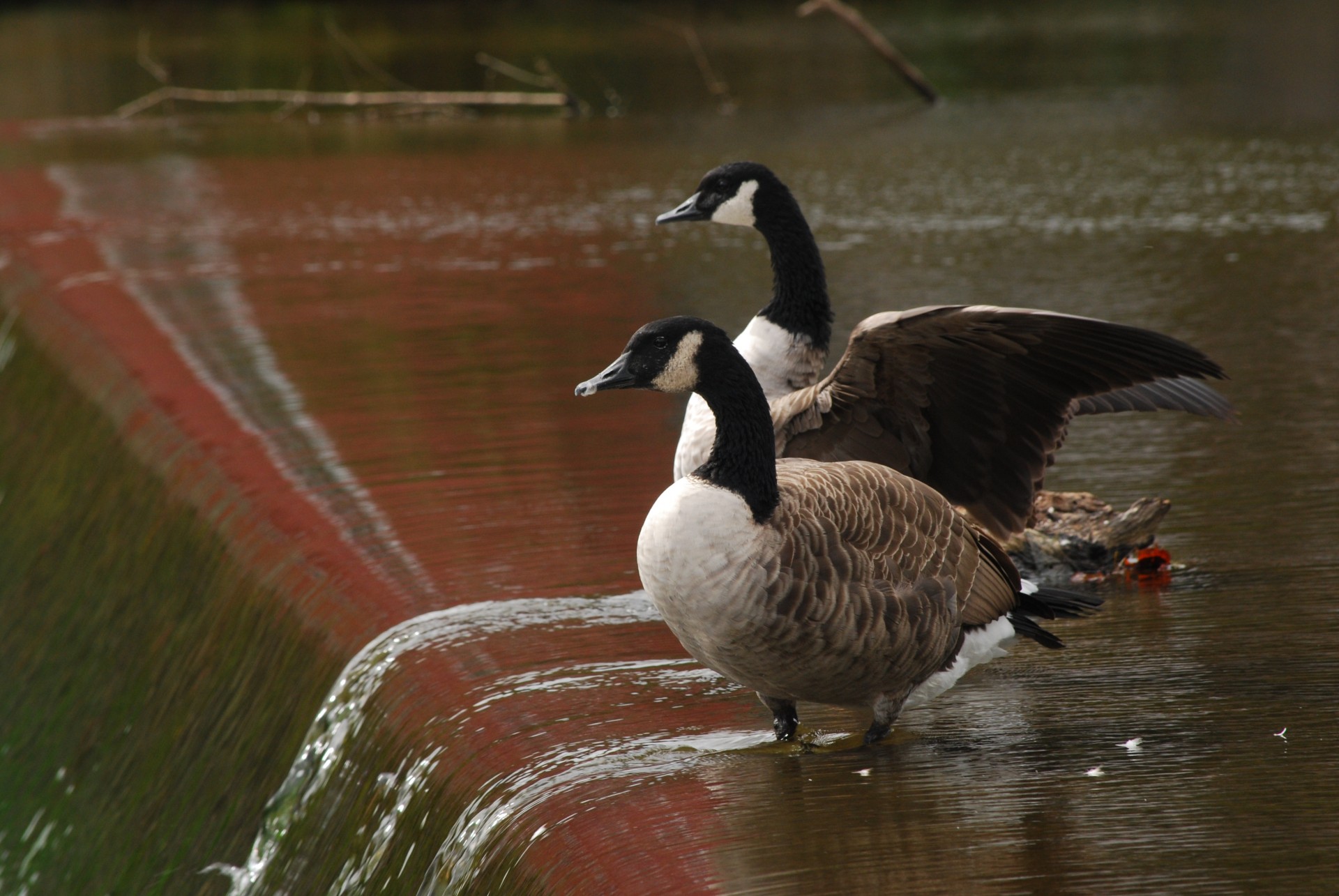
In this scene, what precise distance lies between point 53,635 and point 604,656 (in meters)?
4.23

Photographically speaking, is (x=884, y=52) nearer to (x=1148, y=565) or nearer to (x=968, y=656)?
(x=1148, y=565)

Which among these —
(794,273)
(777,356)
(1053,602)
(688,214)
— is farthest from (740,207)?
(1053,602)

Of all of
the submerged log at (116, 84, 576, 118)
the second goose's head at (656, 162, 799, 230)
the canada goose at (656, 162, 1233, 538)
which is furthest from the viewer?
the submerged log at (116, 84, 576, 118)

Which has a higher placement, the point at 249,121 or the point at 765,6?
the point at 249,121

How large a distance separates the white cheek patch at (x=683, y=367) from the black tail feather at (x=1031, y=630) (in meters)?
1.26

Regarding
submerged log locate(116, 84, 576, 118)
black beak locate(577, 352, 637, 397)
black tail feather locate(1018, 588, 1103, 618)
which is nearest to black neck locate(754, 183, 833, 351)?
black tail feather locate(1018, 588, 1103, 618)

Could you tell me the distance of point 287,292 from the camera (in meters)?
11.3

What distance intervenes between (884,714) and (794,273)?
8.09ft

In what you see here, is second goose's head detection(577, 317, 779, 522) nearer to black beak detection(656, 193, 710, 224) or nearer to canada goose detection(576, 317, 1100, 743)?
canada goose detection(576, 317, 1100, 743)

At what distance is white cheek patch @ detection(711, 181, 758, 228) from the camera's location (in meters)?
6.84

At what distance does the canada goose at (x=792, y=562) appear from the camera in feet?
13.4

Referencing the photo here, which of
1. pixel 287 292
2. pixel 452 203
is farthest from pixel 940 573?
pixel 452 203

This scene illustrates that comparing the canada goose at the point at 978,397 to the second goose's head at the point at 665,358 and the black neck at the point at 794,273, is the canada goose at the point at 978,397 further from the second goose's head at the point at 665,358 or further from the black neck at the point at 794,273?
the second goose's head at the point at 665,358

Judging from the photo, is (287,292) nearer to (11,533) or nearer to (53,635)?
(11,533)
